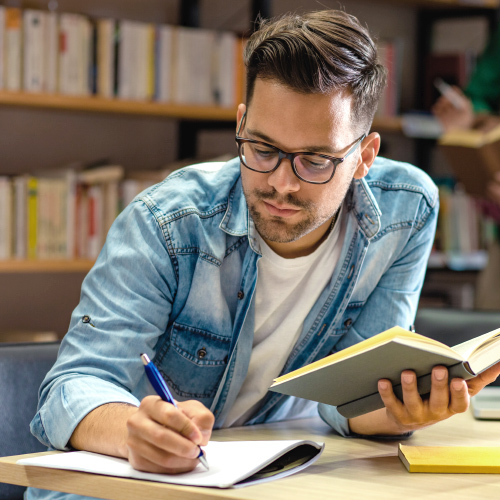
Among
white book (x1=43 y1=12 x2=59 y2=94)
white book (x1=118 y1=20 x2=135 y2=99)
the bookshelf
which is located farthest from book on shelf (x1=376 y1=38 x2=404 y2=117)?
white book (x1=43 y1=12 x2=59 y2=94)

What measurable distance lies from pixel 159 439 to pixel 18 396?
0.51 meters

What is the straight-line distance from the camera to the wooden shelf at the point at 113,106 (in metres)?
2.13

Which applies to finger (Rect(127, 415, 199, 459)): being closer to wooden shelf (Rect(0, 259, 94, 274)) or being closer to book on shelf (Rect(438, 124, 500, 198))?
wooden shelf (Rect(0, 259, 94, 274))

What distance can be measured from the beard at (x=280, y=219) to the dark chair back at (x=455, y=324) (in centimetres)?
55

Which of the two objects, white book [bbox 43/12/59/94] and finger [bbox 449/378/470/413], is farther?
white book [bbox 43/12/59/94]

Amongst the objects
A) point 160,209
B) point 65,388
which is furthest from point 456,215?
point 65,388

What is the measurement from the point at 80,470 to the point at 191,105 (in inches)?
67.7

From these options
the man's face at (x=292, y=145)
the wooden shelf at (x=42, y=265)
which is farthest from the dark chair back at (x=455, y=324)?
the wooden shelf at (x=42, y=265)

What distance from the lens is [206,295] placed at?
1170mm

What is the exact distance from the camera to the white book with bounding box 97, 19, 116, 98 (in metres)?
2.22

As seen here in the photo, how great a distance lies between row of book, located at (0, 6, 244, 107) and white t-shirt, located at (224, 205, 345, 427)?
1.22 meters

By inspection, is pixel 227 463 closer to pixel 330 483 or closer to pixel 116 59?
pixel 330 483

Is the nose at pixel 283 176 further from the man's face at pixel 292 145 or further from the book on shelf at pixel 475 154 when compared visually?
the book on shelf at pixel 475 154

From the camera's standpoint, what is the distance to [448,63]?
3002mm
